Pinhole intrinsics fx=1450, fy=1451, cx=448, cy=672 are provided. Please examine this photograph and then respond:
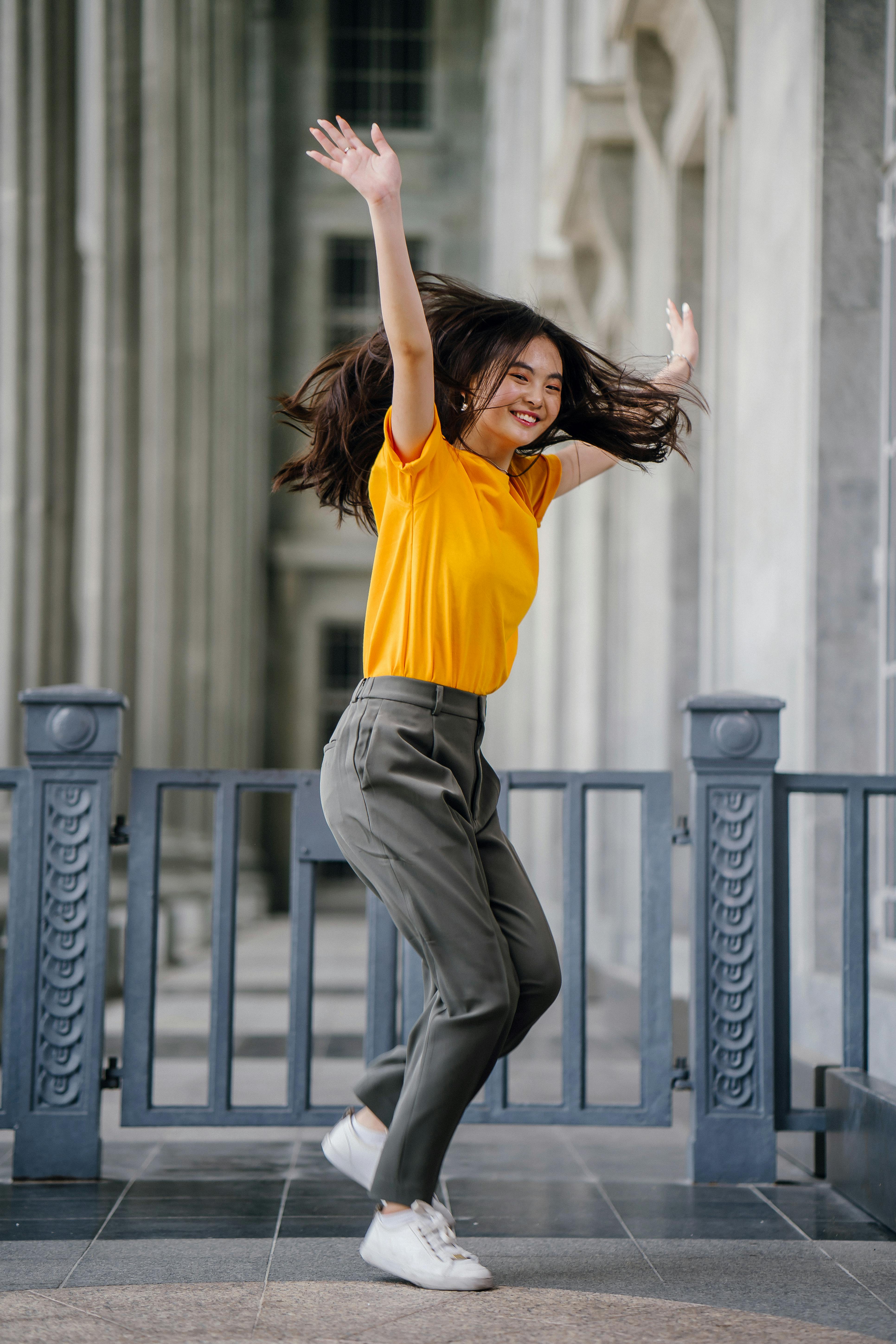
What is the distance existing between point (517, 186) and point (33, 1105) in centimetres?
1420

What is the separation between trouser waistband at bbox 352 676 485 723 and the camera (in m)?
2.72

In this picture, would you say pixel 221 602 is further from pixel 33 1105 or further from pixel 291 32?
pixel 33 1105

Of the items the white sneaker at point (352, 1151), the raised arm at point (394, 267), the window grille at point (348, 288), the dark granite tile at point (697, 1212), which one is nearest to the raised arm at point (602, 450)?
the raised arm at point (394, 267)

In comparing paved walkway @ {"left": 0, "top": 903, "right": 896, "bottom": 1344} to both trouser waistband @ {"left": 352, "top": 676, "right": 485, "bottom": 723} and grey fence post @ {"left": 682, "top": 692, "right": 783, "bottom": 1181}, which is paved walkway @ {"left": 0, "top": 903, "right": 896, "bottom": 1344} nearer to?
grey fence post @ {"left": 682, "top": 692, "right": 783, "bottom": 1181}

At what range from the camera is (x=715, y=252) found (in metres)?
6.61

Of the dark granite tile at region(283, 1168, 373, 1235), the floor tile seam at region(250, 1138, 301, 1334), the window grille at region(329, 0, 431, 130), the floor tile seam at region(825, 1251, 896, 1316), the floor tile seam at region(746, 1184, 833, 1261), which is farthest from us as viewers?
the window grille at region(329, 0, 431, 130)

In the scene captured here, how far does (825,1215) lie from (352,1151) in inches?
46.6

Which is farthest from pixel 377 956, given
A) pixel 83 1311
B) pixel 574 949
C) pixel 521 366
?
pixel 521 366

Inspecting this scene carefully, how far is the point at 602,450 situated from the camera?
3.22m

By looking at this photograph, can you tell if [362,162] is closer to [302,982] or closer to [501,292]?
[302,982]

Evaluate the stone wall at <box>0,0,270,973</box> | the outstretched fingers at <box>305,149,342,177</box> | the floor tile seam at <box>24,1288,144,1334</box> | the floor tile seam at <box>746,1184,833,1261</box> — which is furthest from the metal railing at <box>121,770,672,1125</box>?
the stone wall at <box>0,0,270,973</box>

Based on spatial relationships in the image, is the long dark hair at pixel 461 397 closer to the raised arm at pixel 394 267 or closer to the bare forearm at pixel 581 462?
the bare forearm at pixel 581 462

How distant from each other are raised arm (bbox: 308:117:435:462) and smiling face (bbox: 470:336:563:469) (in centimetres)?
22

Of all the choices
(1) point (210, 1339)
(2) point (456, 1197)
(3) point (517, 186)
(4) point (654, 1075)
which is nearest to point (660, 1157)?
(4) point (654, 1075)
